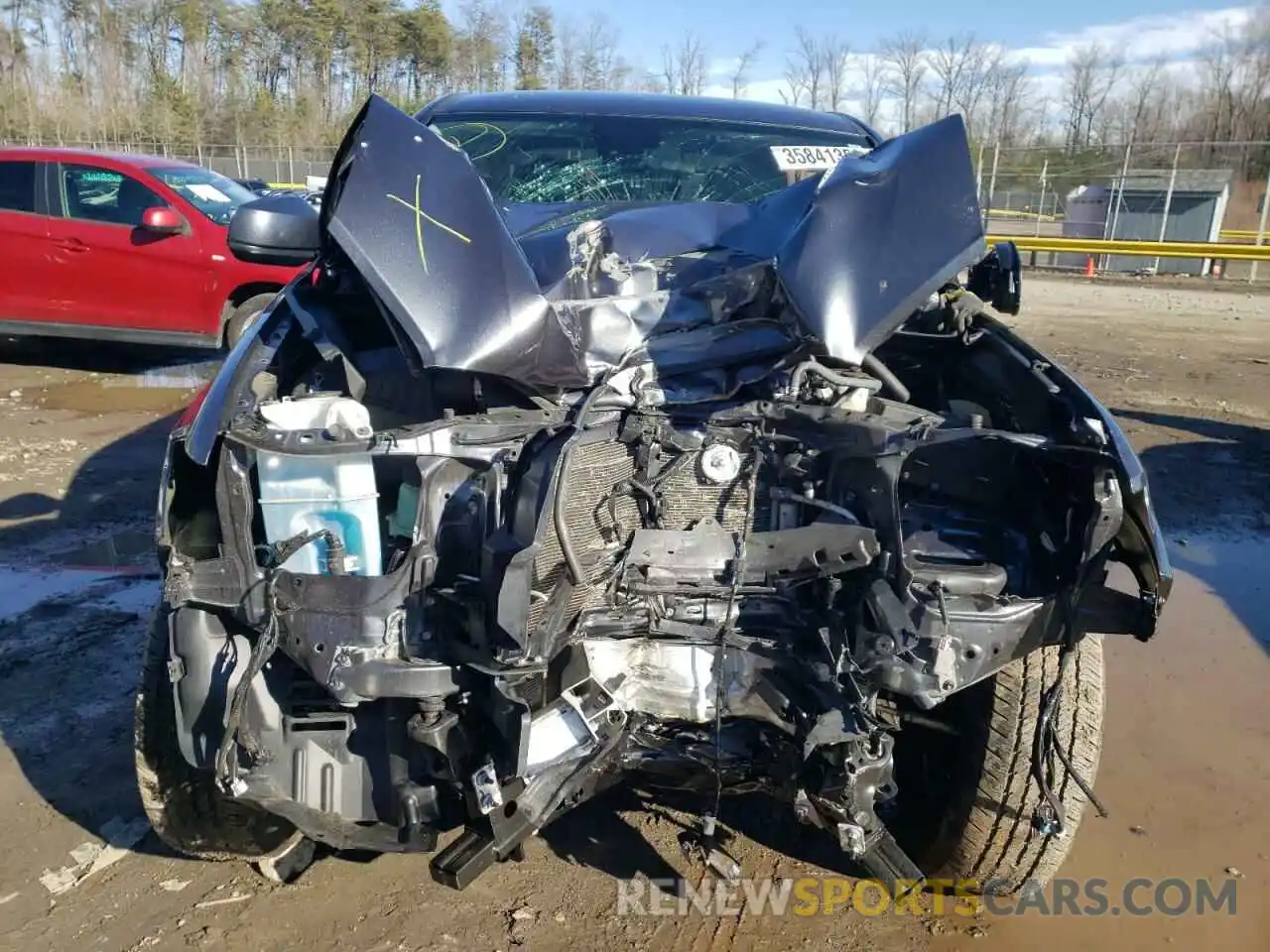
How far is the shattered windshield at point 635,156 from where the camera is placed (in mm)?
3412

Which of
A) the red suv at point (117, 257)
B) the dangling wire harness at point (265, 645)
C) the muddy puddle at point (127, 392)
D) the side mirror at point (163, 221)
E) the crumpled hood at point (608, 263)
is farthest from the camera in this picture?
A: the red suv at point (117, 257)

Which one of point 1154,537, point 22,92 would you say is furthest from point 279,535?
point 22,92

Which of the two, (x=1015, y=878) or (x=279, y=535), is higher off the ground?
(x=279, y=535)

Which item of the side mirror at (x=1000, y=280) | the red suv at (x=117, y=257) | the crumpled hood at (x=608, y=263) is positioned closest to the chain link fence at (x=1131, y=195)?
the red suv at (x=117, y=257)

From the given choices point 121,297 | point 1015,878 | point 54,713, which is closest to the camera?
point 1015,878

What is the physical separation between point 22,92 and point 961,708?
42.9 meters

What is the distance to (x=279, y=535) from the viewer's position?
7.06 ft

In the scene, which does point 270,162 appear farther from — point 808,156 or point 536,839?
point 536,839

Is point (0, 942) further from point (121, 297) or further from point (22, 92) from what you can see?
point (22, 92)

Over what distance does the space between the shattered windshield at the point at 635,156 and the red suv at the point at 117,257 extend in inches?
182

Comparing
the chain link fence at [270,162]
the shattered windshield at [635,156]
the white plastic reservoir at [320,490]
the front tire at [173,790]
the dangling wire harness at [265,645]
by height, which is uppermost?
the shattered windshield at [635,156]

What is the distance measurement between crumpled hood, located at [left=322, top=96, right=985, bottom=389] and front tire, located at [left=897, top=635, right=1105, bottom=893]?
0.88 metres

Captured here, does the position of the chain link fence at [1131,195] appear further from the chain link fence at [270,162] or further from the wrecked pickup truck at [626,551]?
the wrecked pickup truck at [626,551]

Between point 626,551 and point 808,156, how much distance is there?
6.51ft
